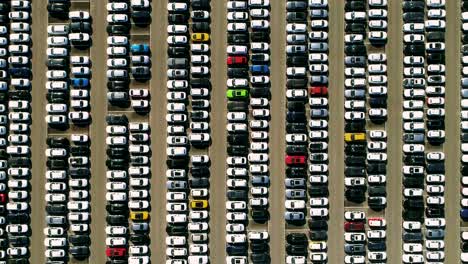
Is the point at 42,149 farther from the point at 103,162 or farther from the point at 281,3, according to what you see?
the point at 281,3

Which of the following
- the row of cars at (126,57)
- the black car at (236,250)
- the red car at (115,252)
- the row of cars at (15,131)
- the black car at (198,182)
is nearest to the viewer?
the row of cars at (15,131)

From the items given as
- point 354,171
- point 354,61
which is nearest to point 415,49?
point 354,61

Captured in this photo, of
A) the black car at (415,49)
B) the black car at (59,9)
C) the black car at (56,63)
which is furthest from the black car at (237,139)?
the black car at (59,9)

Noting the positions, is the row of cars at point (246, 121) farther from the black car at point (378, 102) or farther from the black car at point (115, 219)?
the black car at point (115, 219)

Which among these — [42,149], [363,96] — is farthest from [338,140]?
[42,149]

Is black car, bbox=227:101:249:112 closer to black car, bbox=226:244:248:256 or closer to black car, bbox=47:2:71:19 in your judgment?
black car, bbox=226:244:248:256

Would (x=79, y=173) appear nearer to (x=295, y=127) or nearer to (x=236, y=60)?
(x=236, y=60)

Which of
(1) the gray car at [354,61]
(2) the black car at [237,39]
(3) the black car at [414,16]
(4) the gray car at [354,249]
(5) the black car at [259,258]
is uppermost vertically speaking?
(3) the black car at [414,16]
